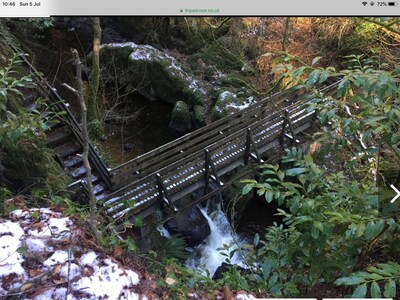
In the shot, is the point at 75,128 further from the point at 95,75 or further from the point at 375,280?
the point at 375,280

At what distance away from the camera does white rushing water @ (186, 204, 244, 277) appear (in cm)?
783

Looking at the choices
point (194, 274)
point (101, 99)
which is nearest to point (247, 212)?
point (101, 99)

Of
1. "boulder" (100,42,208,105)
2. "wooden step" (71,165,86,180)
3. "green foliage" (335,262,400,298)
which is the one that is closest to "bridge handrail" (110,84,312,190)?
"wooden step" (71,165,86,180)

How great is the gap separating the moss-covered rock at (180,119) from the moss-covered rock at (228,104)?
33.2 inches

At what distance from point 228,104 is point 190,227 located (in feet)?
13.5

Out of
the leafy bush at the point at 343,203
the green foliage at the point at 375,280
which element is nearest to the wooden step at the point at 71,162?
the leafy bush at the point at 343,203

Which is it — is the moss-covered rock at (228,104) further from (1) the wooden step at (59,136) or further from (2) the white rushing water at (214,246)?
(1) the wooden step at (59,136)

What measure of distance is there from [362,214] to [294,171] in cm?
58

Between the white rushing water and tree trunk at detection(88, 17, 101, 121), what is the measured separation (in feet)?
12.5

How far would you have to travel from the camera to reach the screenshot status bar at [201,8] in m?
2.72

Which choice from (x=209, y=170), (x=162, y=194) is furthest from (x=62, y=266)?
(x=209, y=170)

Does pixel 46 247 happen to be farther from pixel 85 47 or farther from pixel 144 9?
pixel 85 47

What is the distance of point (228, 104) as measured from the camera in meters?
10.6

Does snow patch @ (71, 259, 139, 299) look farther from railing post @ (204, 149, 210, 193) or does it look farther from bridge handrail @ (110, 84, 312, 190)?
railing post @ (204, 149, 210, 193)
